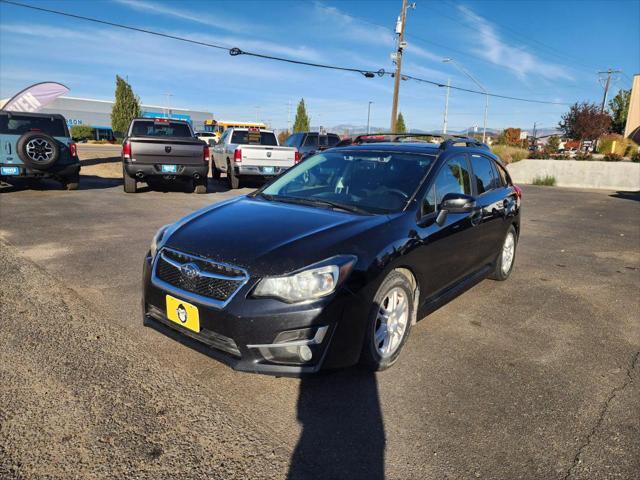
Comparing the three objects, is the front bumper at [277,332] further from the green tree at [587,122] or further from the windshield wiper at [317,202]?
the green tree at [587,122]

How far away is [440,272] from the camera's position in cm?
383

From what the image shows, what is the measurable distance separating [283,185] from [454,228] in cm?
161

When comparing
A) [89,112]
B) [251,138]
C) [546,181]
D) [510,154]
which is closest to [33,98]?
[251,138]

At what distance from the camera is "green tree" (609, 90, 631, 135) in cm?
4712

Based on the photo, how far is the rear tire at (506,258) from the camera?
5315 millimetres

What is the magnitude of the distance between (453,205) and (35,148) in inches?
407

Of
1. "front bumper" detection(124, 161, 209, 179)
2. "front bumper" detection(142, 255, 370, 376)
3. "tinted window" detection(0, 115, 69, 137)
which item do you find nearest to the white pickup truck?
"front bumper" detection(124, 161, 209, 179)

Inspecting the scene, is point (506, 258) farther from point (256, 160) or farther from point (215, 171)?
point (215, 171)

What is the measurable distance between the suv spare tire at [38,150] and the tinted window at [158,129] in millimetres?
1988

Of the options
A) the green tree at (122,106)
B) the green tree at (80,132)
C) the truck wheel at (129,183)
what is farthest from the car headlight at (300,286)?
the green tree at (80,132)

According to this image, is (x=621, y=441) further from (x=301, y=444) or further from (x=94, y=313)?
(x=94, y=313)

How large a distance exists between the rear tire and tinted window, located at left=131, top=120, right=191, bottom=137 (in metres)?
9.89

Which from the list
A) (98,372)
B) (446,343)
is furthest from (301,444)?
(446,343)

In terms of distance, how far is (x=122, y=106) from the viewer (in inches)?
1837
